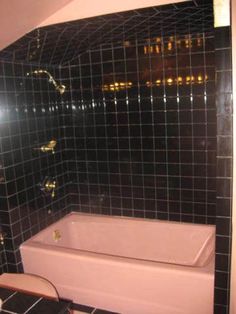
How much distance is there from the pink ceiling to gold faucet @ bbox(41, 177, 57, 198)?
1.26 metres

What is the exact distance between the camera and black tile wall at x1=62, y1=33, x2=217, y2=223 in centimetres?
235

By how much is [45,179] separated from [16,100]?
2.45 feet

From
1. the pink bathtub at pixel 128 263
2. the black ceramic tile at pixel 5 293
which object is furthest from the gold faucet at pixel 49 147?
the black ceramic tile at pixel 5 293

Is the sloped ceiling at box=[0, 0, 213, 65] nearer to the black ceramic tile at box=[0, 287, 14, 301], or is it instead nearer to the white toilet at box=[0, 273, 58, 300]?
the black ceramic tile at box=[0, 287, 14, 301]

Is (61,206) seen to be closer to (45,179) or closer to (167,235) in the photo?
(45,179)

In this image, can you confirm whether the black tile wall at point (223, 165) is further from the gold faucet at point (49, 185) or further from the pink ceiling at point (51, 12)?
the gold faucet at point (49, 185)

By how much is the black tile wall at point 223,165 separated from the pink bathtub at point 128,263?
227mm

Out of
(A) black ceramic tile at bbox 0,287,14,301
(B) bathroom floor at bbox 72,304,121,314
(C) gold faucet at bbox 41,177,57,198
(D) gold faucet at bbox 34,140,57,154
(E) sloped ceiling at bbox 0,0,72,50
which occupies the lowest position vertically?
(B) bathroom floor at bbox 72,304,121,314

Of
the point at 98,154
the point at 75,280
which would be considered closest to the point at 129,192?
the point at 98,154

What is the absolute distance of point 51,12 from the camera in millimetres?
1693

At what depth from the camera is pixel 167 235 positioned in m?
2.59

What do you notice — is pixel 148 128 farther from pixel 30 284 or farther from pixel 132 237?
pixel 30 284

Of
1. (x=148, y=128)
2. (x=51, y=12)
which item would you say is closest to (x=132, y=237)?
(x=148, y=128)

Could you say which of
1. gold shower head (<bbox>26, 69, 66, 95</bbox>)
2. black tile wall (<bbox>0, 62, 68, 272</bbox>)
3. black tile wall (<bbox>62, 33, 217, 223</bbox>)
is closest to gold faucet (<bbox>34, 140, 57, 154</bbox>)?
black tile wall (<bbox>0, 62, 68, 272</bbox>)
